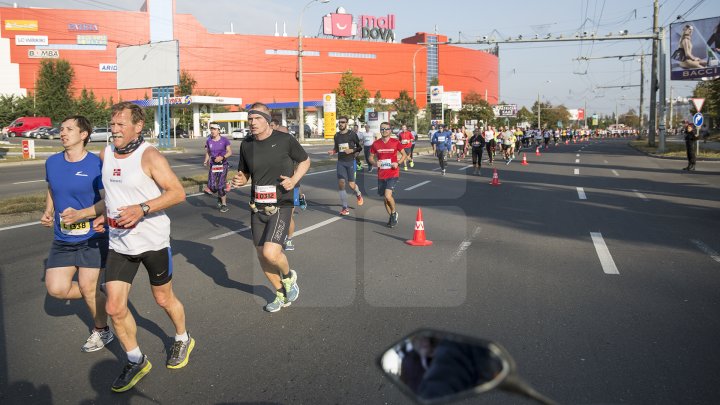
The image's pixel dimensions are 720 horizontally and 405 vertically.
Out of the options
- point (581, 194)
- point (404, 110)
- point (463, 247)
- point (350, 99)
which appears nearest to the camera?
point (463, 247)

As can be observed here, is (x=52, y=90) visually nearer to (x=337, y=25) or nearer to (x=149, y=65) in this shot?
(x=149, y=65)

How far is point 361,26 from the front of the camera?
392ft

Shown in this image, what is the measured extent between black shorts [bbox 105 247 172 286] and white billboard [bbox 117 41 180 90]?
39517 mm

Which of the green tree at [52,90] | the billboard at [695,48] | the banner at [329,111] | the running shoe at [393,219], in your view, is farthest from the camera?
the green tree at [52,90]

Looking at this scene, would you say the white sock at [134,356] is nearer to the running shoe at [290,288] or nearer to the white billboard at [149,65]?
the running shoe at [290,288]

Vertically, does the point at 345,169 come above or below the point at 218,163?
below

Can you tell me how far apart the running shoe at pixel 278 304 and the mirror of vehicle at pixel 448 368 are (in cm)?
437

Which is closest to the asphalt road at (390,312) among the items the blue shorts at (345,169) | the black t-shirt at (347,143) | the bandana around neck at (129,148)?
the bandana around neck at (129,148)

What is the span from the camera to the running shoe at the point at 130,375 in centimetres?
400

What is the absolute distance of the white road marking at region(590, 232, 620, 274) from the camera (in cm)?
741

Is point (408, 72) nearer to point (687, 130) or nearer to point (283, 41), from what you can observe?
point (283, 41)

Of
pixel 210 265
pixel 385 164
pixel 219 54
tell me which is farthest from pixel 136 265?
pixel 219 54

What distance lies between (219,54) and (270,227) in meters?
103

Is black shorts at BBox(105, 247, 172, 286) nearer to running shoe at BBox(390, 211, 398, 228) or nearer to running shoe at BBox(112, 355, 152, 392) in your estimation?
running shoe at BBox(112, 355, 152, 392)
